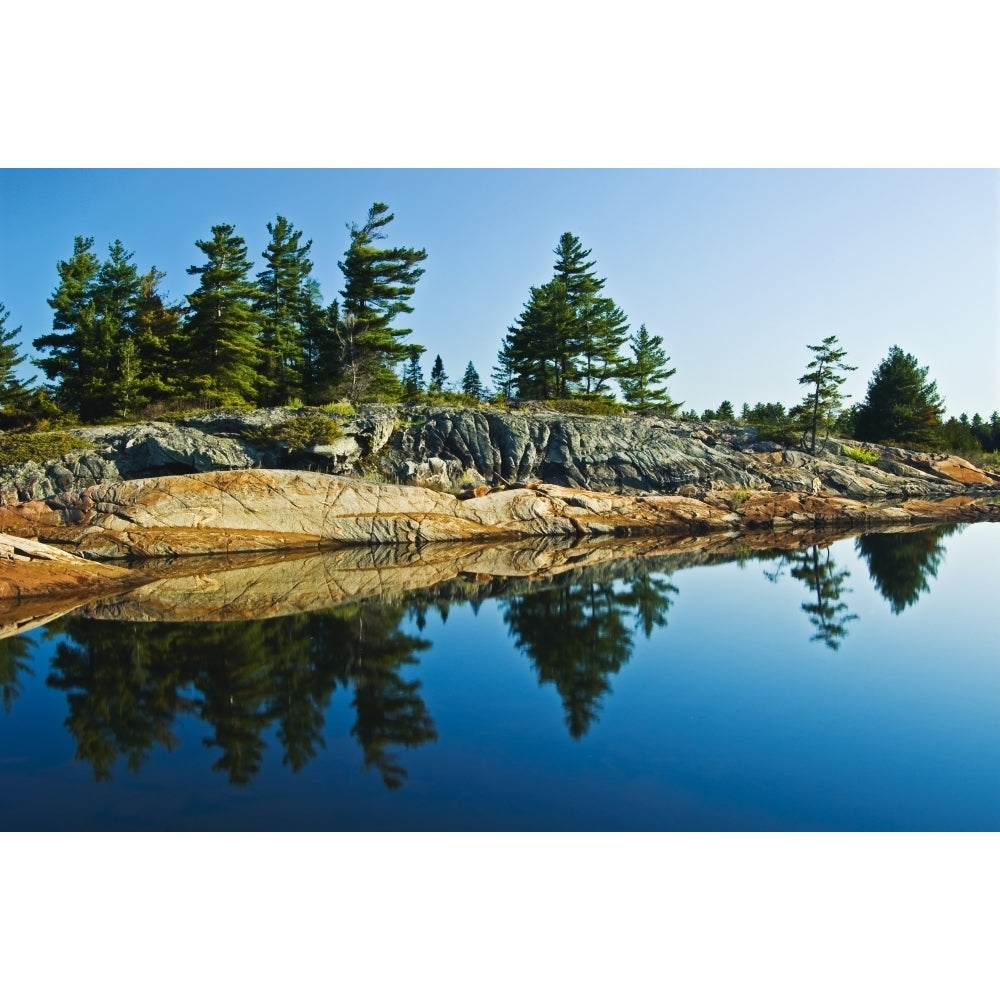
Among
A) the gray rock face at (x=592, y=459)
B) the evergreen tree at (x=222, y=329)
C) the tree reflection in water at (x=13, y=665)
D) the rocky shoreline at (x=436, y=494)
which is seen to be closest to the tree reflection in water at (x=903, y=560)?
the rocky shoreline at (x=436, y=494)

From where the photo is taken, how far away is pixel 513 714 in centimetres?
925

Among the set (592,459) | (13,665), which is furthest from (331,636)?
(592,459)

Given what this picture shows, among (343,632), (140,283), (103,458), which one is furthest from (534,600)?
(140,283)

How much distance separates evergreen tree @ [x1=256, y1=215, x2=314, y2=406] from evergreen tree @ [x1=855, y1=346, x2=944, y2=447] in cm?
3713

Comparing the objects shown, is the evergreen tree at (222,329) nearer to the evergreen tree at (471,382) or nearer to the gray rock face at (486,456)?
the gray rock face at (486,456)

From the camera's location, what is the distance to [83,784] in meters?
7.41

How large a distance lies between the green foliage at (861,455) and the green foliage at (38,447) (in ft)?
118

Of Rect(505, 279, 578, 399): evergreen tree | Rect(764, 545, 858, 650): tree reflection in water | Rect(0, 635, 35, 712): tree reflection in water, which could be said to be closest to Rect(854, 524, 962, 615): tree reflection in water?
Rect(764, 545, 858, 650): tree reflection in water

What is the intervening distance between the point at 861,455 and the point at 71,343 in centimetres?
4241

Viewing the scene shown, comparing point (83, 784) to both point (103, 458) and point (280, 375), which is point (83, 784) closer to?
point (103, 458)

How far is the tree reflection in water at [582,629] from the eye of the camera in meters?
10.2

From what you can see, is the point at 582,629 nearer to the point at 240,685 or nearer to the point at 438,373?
the point at 240,685

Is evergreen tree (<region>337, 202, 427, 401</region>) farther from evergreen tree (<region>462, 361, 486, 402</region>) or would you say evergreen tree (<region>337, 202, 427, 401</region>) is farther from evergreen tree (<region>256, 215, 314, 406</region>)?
evergreen tree (<region>462, 361, 486, 402</region>)

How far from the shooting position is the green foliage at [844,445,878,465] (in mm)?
39188
